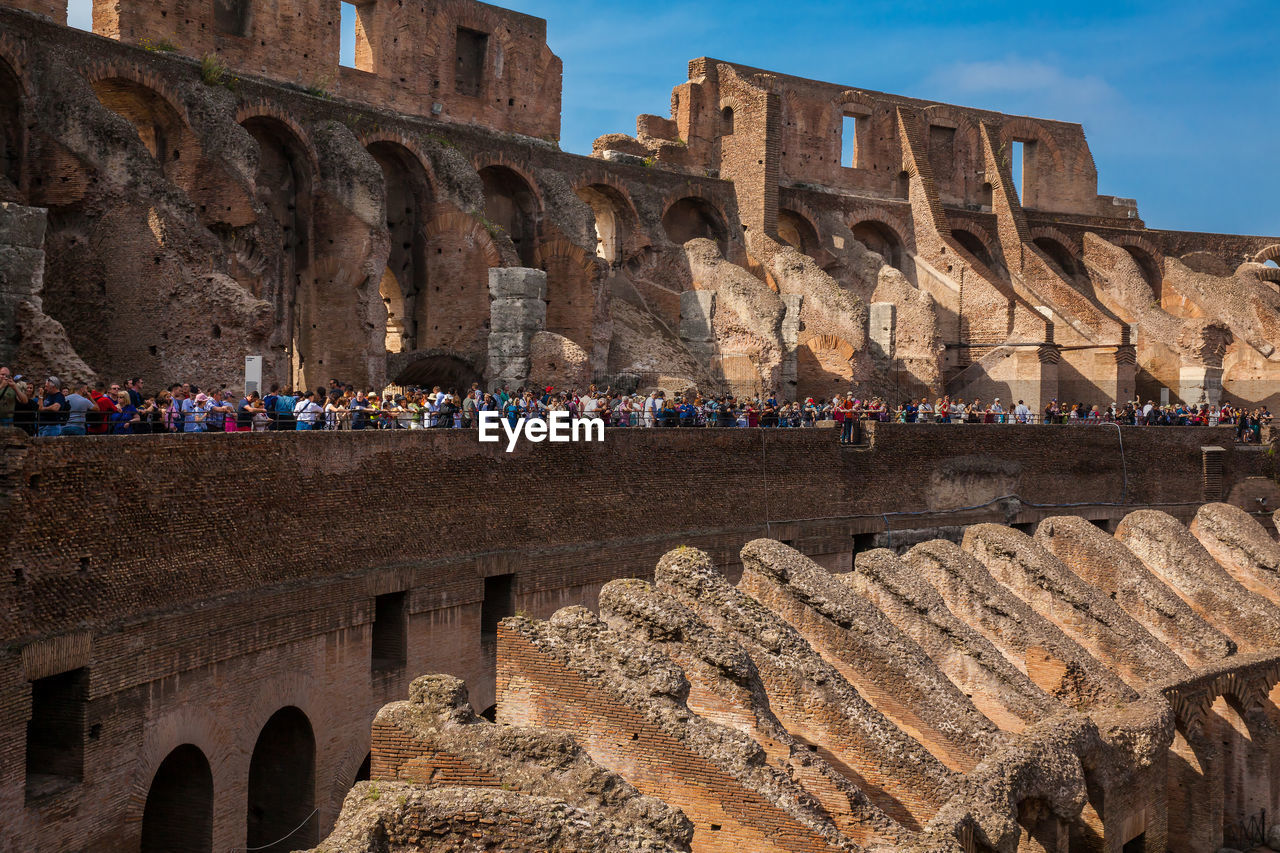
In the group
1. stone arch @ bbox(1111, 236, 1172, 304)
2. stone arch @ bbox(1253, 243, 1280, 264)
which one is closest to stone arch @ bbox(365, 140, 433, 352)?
stone arch @ bbox(1111, 236, 1172, 304)

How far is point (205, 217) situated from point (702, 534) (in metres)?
8.39

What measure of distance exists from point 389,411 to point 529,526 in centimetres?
267

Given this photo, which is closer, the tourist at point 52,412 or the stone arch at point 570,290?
the tourist at point 52,412

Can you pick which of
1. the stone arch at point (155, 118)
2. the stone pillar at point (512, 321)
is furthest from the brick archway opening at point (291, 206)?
the stone pillar at point (512, 321)

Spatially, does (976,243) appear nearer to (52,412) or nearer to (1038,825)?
(1038,825)

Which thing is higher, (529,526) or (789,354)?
(789,354)

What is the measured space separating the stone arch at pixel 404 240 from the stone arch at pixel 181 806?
13.8 meters

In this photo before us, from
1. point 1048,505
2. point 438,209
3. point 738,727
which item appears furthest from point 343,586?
point 1048,505

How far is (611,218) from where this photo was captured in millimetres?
29906

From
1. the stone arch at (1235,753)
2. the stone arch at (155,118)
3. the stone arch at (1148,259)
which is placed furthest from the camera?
the stone arch at (1148,259)

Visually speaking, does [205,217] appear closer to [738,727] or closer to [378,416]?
[378,416]

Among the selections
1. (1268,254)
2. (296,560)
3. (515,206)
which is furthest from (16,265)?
(1268,254)

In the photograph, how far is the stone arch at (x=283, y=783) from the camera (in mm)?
13148

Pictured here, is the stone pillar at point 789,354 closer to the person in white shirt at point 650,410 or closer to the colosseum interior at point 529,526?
the colosseum interior at point 529,526
